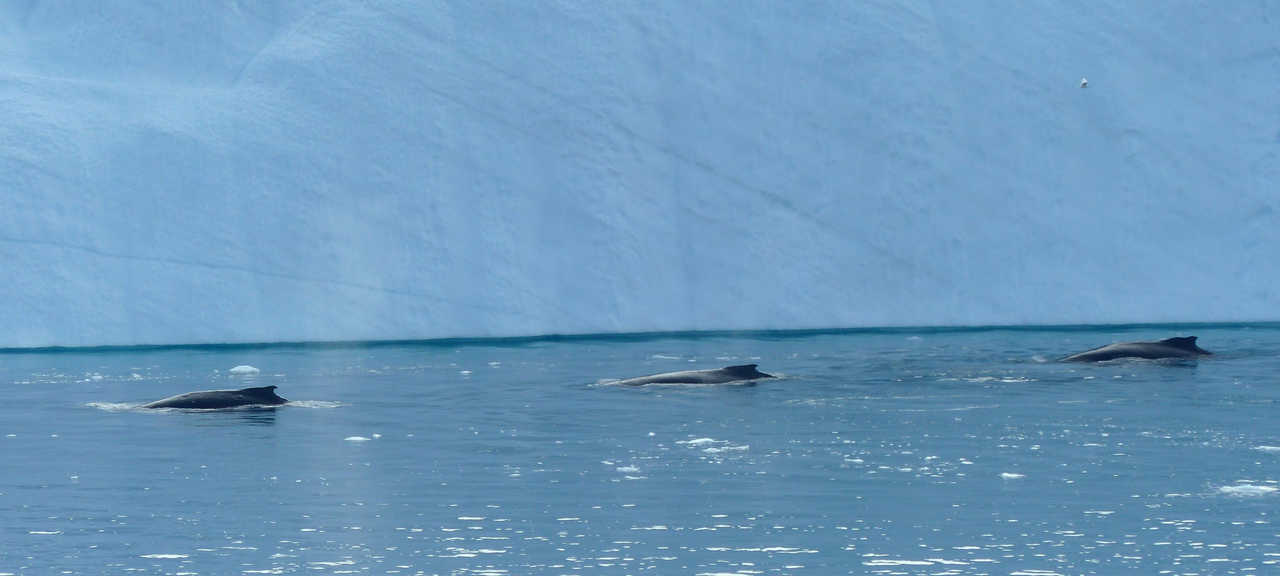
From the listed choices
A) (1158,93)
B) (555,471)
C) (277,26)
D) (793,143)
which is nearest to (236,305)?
(277,26)

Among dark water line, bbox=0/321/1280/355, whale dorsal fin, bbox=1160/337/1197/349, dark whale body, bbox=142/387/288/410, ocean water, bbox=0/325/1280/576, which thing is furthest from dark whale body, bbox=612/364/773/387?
dark water line, bbox=0/321/1280/355

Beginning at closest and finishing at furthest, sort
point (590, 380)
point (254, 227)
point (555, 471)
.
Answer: point (555, 471) → point (590, 380) → point (254, 227)

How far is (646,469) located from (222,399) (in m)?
6.66

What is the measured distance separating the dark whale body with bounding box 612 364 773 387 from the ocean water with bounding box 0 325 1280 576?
318 millimetres

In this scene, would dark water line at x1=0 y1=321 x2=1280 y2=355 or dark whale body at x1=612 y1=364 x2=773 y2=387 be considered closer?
dark whale body at x1=612 y1=364 x2=773 y2=387

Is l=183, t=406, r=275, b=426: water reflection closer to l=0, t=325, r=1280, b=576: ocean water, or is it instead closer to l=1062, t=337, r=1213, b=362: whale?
l=0, t=325, r=1280, b=576: ocean water

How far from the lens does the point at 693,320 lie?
29.9m

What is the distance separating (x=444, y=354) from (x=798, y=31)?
10.2 m

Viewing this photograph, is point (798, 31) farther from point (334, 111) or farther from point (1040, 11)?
point (334, 111)

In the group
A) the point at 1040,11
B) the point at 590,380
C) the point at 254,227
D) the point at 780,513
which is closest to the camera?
the point at 780,513

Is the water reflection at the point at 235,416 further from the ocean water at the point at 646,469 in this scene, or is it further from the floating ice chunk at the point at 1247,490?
the floating ice chunk at the point at 1247,490

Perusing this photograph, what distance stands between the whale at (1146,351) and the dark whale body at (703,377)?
466cm

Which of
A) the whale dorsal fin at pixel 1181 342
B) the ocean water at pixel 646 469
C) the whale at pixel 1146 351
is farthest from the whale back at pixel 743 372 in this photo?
the whale dorsal fin at pixel 1181 342

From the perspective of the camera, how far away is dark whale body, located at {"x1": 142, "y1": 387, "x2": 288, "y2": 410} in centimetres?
1997
